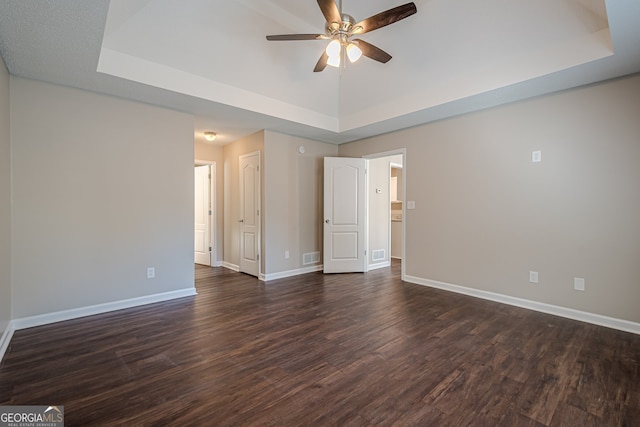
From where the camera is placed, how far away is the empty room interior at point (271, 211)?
6.39ft

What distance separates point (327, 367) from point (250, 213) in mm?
3483

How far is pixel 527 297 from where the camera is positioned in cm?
349

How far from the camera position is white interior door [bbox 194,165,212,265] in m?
6.08

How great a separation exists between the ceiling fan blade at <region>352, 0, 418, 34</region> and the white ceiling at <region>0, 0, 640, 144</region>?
762 millimetres

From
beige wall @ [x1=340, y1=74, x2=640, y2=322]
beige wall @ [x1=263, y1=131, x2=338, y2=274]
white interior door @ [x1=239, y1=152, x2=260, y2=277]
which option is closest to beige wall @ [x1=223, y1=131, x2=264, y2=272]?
white interior door @ [x1=239, y1=152, x2=260, y2=277]

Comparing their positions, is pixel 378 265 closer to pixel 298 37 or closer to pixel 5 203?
pixel 298 37

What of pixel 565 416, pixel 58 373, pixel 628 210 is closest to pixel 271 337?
pixel 58 373

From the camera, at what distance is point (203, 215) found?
20.4 feet

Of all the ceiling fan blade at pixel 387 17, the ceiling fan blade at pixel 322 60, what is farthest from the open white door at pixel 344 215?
the ceiling fan blade at pixel 387 17

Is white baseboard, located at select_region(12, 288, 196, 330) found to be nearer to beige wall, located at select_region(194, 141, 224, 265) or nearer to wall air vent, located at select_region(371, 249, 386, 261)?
beige wall, located at select_region(194, 141, 224, 265)

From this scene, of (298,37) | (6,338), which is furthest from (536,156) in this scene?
(6,338)

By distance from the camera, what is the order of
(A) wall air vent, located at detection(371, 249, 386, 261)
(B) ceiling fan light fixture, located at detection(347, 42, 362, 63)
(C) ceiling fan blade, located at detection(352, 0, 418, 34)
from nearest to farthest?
(C) ceiling fan blade, located at detection(352, 0, 418, 34) → (B) ceiling fan light fixture, located at detection(347, 42, 362, 63) → (A) wall air vent, located at detection(371, 249, 386, 261)

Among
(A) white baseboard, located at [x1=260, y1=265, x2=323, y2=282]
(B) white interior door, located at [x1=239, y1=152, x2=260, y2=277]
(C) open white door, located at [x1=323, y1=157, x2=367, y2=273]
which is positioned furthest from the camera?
(C) open white door, located at [x1=323, y1=157, x2=367, y2=273]

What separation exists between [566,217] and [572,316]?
3.59 ft
